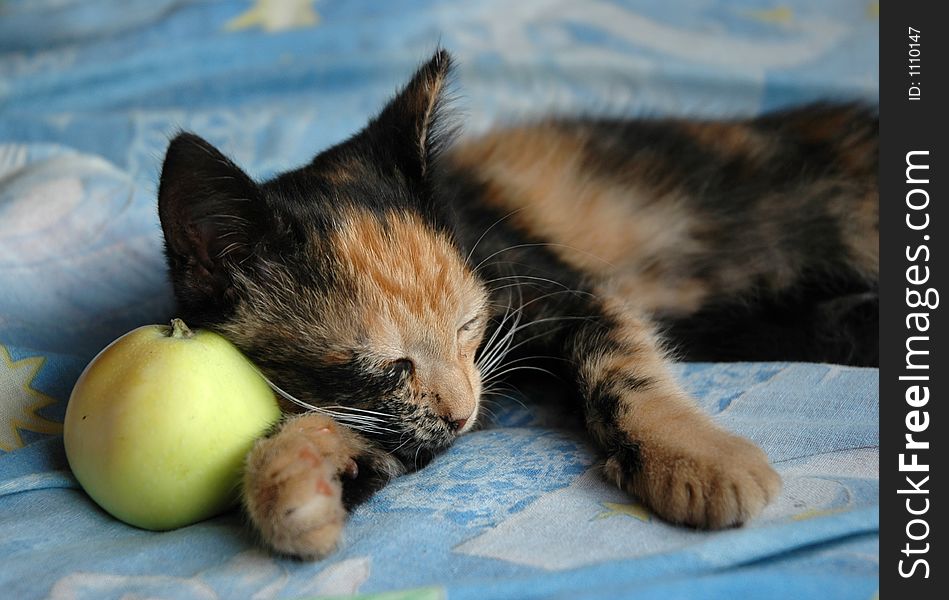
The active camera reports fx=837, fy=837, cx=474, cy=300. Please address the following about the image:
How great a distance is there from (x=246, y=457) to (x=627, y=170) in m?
1.00

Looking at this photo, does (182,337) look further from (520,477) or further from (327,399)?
(520,477)

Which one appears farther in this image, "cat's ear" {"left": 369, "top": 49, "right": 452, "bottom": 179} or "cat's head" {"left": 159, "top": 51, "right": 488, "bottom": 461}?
"cat's ear" {"left": 369, "top": 49, "right": 452, "bottom": 179}

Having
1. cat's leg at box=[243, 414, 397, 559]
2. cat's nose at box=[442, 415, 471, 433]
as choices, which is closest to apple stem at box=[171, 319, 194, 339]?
cat's leg at box=[243, 414, 397, 559]

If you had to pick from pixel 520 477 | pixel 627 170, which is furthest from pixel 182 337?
pixel 627 170

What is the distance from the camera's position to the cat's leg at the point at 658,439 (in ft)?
2.81

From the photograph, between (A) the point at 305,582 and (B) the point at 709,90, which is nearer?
(A) the point at 305,582

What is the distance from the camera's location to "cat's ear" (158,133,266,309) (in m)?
0.92

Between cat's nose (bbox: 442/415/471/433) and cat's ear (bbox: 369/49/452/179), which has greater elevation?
cat's ear (bbox: 369/49/452/179)

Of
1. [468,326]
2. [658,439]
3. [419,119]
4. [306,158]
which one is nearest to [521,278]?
[468,326]

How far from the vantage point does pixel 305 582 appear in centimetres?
81

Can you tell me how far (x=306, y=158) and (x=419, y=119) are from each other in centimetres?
92

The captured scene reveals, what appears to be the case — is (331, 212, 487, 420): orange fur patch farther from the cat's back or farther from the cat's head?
the cat's back

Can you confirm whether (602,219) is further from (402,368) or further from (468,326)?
(402,368)

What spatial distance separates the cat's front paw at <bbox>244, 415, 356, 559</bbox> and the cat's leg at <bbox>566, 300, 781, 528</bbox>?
33 centimetres
